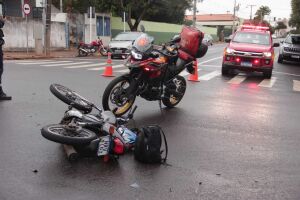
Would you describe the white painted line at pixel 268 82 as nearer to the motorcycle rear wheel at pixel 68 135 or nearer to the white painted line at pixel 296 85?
the white painted line at pixel 296 85

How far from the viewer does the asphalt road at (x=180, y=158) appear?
425 centimetres

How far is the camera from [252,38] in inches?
655

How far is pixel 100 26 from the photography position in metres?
34.6

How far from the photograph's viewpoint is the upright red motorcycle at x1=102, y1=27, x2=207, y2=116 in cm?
761

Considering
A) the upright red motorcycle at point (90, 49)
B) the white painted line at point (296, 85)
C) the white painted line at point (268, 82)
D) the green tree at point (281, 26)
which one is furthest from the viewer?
the green tree at point (281, 26)

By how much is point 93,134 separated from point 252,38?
12.8 meters

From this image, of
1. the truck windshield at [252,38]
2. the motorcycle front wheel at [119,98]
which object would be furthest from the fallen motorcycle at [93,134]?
the truck windshield at [252,38]

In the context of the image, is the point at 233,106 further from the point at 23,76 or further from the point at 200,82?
the point at 23,76

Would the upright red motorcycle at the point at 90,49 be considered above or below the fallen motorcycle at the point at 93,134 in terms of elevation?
below

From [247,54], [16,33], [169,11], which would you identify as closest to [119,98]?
[247,54]

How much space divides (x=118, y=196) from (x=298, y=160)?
8.84ft

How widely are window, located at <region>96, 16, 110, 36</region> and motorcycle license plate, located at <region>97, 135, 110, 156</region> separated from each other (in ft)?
98.7

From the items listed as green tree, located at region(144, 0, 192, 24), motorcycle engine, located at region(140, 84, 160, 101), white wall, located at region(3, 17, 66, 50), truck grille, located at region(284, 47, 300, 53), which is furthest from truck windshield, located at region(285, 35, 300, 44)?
green tree, located at region(144, 0, 192, 24)

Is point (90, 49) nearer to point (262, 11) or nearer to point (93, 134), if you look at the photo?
point (93, 134)
